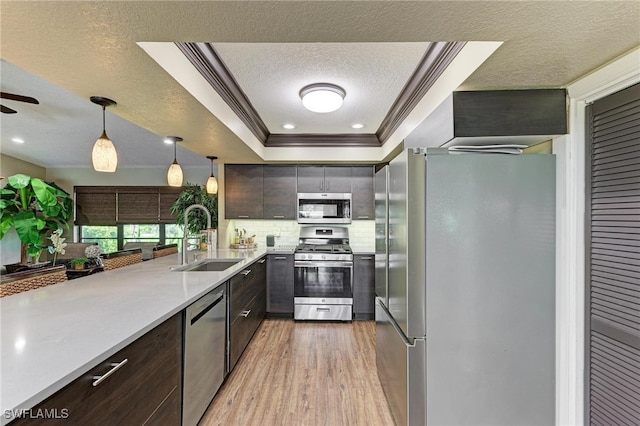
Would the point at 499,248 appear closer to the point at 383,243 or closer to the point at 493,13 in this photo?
the point at 383,243

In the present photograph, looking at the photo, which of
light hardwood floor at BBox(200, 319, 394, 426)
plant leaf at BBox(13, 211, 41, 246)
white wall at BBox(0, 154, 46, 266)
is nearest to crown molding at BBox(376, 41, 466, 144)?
light hardwood floor at BBox(200, 319, 394, 426)

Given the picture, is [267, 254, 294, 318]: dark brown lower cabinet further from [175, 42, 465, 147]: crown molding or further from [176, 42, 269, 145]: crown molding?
[176, 42, 269, 145]: crown molding

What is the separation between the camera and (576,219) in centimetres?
155

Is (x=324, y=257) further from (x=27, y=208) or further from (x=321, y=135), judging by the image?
(x=27, y=208)

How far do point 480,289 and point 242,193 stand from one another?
11.4 ft

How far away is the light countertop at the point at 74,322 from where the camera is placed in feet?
2.77

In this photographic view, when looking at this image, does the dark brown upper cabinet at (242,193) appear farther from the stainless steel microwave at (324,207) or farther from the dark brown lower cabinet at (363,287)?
the dark brown lower cabinet at (363,287)

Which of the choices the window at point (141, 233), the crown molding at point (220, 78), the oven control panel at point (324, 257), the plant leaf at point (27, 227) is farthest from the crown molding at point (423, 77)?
the plant leaf at point (27, 227)

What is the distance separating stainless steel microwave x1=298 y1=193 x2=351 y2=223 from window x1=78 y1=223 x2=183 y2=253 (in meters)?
3.35

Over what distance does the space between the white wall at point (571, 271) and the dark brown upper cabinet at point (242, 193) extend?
3494 mm

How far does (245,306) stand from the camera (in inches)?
114

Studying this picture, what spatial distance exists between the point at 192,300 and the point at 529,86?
7.18 feet

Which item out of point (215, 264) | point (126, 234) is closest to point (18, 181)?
point (126, 234)

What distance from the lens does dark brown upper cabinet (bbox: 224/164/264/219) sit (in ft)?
14.2
